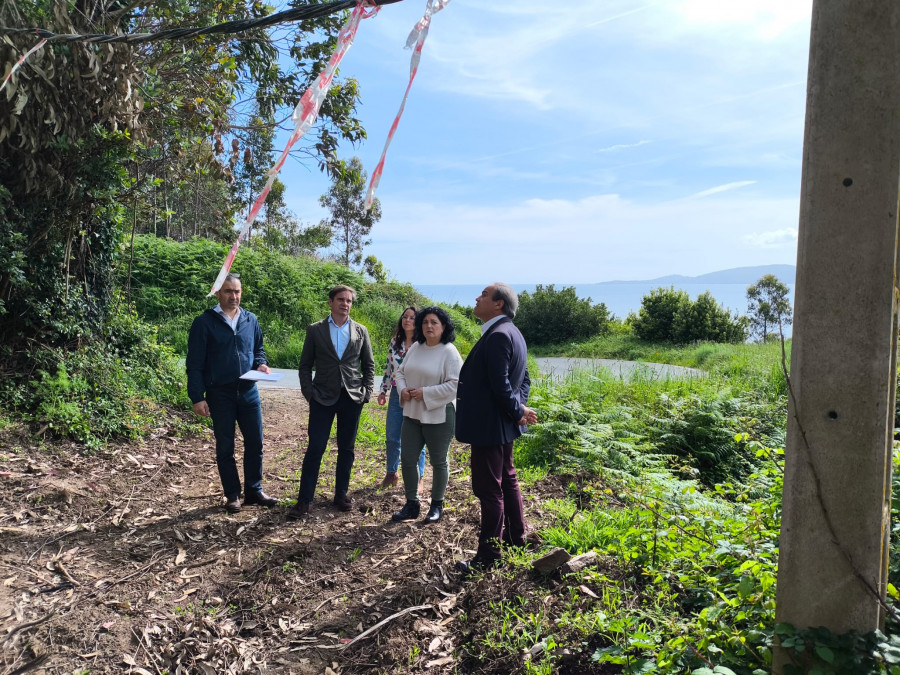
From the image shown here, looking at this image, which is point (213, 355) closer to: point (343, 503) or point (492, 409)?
point (343, 503)

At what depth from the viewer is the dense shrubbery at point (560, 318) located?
38.5 m

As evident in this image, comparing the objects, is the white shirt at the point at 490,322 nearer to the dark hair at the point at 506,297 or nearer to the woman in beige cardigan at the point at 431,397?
the dark hair at the point at 506,297

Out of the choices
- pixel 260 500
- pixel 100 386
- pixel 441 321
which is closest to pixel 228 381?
pixel 260 500

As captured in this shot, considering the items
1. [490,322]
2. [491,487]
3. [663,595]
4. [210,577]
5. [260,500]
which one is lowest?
[210,577]

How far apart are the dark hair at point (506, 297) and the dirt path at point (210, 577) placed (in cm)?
175

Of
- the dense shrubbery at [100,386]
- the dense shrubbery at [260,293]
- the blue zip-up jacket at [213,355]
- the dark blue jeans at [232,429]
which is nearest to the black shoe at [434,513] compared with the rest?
the dark blue jeans at [232,429]

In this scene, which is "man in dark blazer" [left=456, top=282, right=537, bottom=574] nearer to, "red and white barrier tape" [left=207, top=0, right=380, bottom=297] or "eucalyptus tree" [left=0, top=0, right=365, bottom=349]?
"red and white barrier tape" [left=207, top=0, right=380, bottom=297]

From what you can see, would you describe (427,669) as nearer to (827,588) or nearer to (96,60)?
(827,588)

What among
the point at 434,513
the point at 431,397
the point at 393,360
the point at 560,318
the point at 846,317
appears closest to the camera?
the point at 846,317

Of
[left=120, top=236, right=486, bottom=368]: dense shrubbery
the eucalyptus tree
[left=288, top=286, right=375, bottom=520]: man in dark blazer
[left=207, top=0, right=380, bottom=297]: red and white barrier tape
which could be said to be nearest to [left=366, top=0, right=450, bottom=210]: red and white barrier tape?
[left=207, top=0, right=380, bottom=297]: red and white barrier tape

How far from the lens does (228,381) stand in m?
5.25

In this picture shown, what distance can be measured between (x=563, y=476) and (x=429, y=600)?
303cm

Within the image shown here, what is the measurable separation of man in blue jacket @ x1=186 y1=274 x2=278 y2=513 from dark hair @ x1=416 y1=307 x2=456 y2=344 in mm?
1443

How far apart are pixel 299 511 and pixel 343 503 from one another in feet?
1.36
